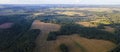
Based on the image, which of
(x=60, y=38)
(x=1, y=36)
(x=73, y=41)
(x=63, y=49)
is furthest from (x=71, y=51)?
(x=1, y=36)

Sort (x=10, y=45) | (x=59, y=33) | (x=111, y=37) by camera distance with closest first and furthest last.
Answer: (x=10, y=45) < (x=111, y=37) < (x=59, y=33)

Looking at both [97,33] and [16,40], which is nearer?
[16,40]

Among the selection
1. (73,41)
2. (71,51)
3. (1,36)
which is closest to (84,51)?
(71,51)

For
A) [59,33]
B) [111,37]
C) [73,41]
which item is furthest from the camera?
[59,33]

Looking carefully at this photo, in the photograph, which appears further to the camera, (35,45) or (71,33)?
(71,33)

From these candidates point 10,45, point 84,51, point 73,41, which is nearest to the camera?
point 84,51

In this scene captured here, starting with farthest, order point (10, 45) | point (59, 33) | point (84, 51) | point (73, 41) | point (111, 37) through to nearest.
Answer: point (59, 33) < point (111, 37) < point (73, 41) < point (10, 45) < point (84, 51)

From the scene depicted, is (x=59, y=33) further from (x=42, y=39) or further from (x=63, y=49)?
(x=63, y=49)

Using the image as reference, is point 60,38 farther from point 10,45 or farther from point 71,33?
point 10,45
